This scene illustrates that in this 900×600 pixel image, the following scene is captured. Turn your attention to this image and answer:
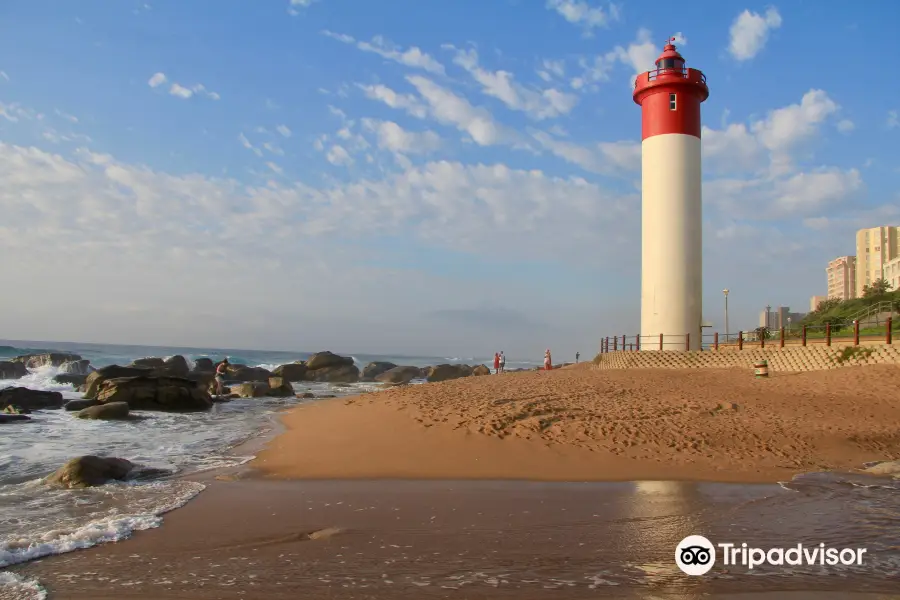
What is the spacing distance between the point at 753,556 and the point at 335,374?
119 feet

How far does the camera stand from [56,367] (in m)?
44.3

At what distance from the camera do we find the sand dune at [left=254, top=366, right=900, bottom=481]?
344 inches

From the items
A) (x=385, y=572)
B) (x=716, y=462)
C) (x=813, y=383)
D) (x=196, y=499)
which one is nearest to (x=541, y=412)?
(x=716, y=462)

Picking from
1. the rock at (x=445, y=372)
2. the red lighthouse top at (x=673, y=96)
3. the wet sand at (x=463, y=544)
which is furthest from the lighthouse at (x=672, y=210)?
the wet sand at (x=463, y=544)

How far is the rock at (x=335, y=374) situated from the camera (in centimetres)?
3931

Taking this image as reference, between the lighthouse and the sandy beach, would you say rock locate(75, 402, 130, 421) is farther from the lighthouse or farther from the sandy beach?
the lighthouse

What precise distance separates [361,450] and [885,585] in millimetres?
7081

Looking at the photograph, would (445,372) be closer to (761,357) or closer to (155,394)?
(761,357)

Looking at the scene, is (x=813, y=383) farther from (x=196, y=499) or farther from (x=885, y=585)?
(x=196, y=499)

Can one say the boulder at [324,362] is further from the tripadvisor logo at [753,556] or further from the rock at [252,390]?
the tripadvisor logo at [753,556]

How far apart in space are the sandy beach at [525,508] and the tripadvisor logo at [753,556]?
5.6 inches

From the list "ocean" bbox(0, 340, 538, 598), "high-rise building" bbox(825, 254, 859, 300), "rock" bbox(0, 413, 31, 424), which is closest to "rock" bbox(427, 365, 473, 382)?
"ocean" bbox(0, 340, 538, 598)

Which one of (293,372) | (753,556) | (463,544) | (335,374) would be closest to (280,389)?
(293,372)

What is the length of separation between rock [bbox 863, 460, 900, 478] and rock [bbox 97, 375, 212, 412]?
16.6 m
